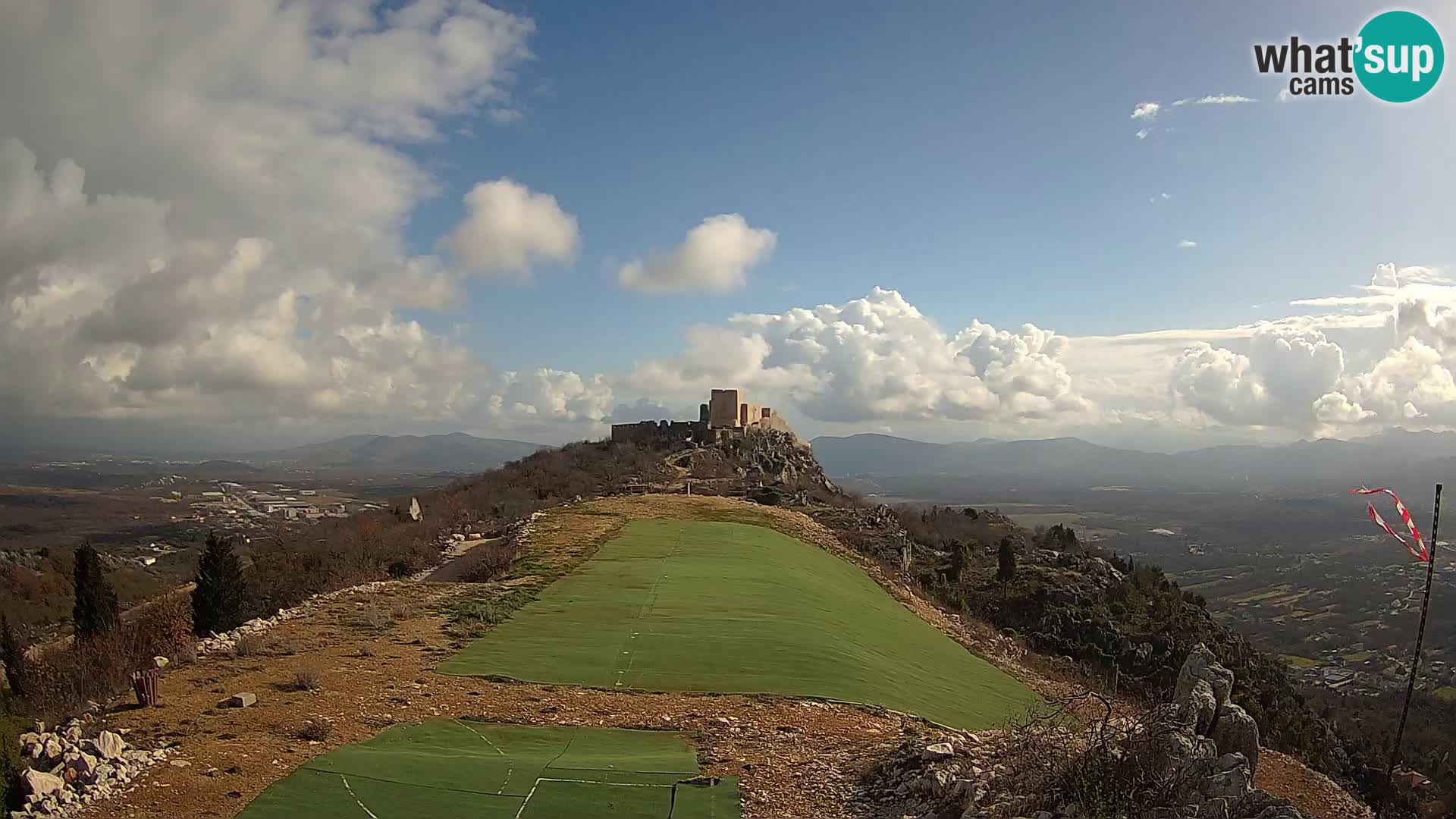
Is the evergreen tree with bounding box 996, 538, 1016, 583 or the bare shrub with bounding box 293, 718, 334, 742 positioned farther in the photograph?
the evergreen tree with bounding box 996, 538, 1016, 583

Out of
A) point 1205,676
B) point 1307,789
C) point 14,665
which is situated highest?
point 1205,676

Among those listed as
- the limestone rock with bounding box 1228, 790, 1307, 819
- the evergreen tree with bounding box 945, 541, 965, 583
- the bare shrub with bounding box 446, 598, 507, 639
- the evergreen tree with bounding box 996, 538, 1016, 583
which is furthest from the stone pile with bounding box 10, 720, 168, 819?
the evergreen tree with bounding box 996, 538, 1016, 583

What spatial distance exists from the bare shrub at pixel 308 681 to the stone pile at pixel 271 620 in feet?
10.1

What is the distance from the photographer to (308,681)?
42.3 feet

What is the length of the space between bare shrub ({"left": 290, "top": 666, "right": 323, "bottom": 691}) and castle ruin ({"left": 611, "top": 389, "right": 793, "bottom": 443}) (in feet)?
161

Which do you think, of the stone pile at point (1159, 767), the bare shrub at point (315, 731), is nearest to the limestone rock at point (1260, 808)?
the stone pile at point (1159, 767)

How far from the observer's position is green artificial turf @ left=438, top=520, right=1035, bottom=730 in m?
14.8

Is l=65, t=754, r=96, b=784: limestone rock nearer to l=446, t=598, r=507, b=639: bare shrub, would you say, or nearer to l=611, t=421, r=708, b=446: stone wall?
l=446, t=598, r=507, b=639: bare shrub

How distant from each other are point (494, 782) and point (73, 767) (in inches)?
170

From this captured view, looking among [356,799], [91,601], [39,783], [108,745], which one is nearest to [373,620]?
[108,745]

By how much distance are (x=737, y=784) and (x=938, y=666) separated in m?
11.9

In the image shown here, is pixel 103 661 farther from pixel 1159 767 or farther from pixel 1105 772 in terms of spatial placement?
pixel 1159 767

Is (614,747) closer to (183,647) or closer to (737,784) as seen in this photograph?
(737,784)

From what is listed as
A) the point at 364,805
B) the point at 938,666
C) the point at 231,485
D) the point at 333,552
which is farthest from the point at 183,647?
the point at 231,485
